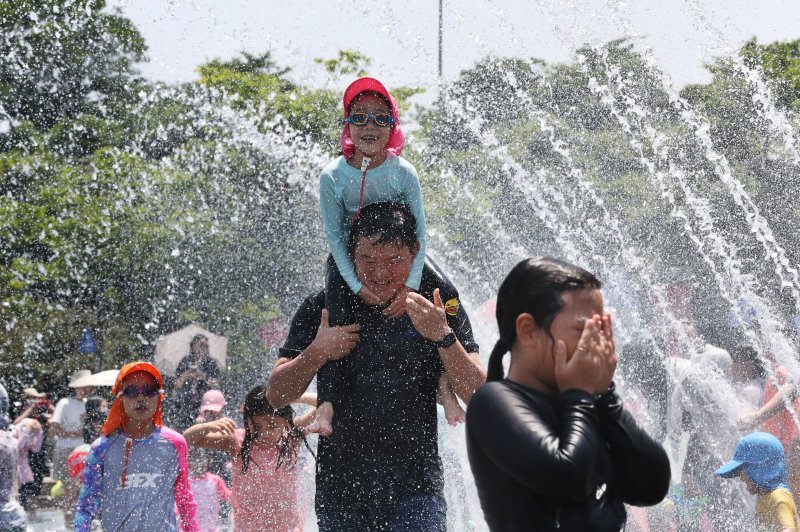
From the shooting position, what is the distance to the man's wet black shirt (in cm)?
341

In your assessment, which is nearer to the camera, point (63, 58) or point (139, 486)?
point (139, 486)

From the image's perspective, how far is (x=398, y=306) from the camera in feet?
11.7

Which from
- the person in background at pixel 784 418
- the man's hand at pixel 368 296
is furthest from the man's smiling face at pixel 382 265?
the person in background at pixel 784 418

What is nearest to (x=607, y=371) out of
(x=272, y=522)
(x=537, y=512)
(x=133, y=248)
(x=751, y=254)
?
(x=537, y=512)

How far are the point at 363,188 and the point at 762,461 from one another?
2.96 metres

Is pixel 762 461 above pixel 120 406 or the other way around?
the other way around

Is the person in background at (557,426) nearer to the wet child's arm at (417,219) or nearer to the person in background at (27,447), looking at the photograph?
the wet child's arm at (417,219)

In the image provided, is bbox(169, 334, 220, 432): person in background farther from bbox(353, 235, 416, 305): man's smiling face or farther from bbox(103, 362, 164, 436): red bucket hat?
bbox(353, 235, 416, 305): man's smiling face

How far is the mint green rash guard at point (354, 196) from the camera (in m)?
3.64

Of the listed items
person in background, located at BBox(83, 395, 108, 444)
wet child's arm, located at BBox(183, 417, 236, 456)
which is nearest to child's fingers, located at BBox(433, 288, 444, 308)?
wet child's arm, located at BBox(183, 417, 236, 456)

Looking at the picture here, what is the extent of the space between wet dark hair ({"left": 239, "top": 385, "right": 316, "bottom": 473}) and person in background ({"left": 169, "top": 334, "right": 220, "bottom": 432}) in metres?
5.82

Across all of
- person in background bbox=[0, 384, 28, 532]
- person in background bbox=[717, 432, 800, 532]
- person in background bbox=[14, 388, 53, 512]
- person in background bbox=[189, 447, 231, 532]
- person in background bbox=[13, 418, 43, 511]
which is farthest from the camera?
person in background bbox=[14, 388, 53, 512]

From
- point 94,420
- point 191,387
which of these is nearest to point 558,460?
point 94,420

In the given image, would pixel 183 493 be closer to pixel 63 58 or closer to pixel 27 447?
pixel 27 447
